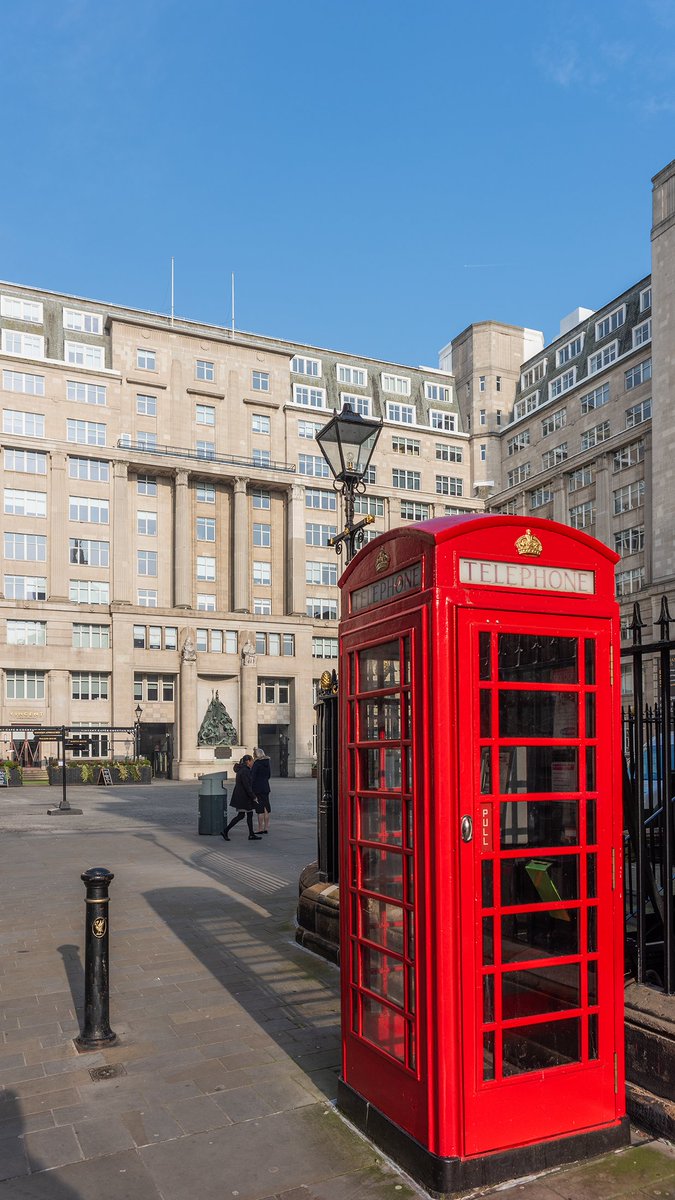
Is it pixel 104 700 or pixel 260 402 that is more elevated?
pixel 260 402

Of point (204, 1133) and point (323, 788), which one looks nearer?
point (204, 1133)

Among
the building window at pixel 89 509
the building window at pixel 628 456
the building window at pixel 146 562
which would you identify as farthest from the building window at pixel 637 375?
the building window at pixel 89 509

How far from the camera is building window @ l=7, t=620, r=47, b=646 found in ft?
169

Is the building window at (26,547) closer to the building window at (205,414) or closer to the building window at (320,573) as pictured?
the building window at (205,414)

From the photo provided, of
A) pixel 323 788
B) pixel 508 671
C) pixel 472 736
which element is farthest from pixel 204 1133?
pixel 323 788

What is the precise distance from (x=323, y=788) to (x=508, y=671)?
15.1 feet

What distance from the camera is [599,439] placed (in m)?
54.7

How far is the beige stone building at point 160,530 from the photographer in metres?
53.0

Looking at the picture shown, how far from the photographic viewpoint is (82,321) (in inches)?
2242

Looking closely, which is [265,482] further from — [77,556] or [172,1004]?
[172,1004]

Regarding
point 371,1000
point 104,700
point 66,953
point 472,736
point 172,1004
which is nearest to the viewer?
point 472,736

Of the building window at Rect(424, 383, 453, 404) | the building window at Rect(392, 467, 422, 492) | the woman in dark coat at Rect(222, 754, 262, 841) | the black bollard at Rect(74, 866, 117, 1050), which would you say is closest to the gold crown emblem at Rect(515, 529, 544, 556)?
the black bollard at Rect(74, 866, 117, 1050)

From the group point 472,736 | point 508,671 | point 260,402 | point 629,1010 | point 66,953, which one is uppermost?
point 260,402

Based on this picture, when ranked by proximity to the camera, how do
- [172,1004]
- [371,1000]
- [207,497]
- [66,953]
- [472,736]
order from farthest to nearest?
[207,497]
[66,953]
[172,1004]
[371,1000]
[472,736]
